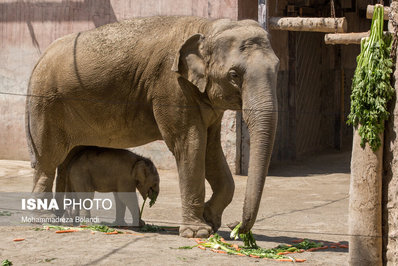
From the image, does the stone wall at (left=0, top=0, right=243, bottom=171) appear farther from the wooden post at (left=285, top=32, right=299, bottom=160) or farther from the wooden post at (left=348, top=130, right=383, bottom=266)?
the wooden post at (left=348, top=130, right=383, bottom=266)

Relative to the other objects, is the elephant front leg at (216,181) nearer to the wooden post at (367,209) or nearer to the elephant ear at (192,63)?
the elephant ear at (192,63)

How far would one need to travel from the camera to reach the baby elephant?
818cm

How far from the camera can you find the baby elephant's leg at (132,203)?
802 centimetres

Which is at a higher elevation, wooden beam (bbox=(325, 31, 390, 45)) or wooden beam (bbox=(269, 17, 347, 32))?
wooden beam (bbox=(269, 17, 347, 32))

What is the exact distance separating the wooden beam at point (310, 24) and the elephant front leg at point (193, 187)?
16.9 feet

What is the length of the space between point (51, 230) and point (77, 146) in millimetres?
1214

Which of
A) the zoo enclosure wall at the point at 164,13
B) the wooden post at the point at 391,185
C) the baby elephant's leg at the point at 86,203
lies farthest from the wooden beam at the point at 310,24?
the wooden post at the point at 391,185

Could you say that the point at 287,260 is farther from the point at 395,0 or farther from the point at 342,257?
the point at 395,0

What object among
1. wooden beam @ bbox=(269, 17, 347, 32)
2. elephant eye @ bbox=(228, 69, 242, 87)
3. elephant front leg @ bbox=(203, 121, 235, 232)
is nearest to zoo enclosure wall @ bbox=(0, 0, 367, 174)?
wooden beam @ bbox=(269, 17, 347, 32)

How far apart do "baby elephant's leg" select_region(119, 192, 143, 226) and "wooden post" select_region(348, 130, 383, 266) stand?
2828 millimetres

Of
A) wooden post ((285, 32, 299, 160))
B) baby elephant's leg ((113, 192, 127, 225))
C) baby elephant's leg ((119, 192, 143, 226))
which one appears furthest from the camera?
wooden post ((285, 32, 299, 160))

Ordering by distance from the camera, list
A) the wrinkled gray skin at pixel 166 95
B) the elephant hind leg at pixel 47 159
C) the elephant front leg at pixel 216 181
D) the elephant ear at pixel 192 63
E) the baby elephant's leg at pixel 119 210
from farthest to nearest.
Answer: the elephant hind leg at pixel 47 159 → the baby elephant's leg at pixel 119 210 → the elephant front leg at pixel 216 181 → the elephant ear at pixel 192 63 → the wrinkled gray skin at pixel 166 95

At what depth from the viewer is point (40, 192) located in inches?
336

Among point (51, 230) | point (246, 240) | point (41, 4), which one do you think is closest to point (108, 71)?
point (51, 230)
